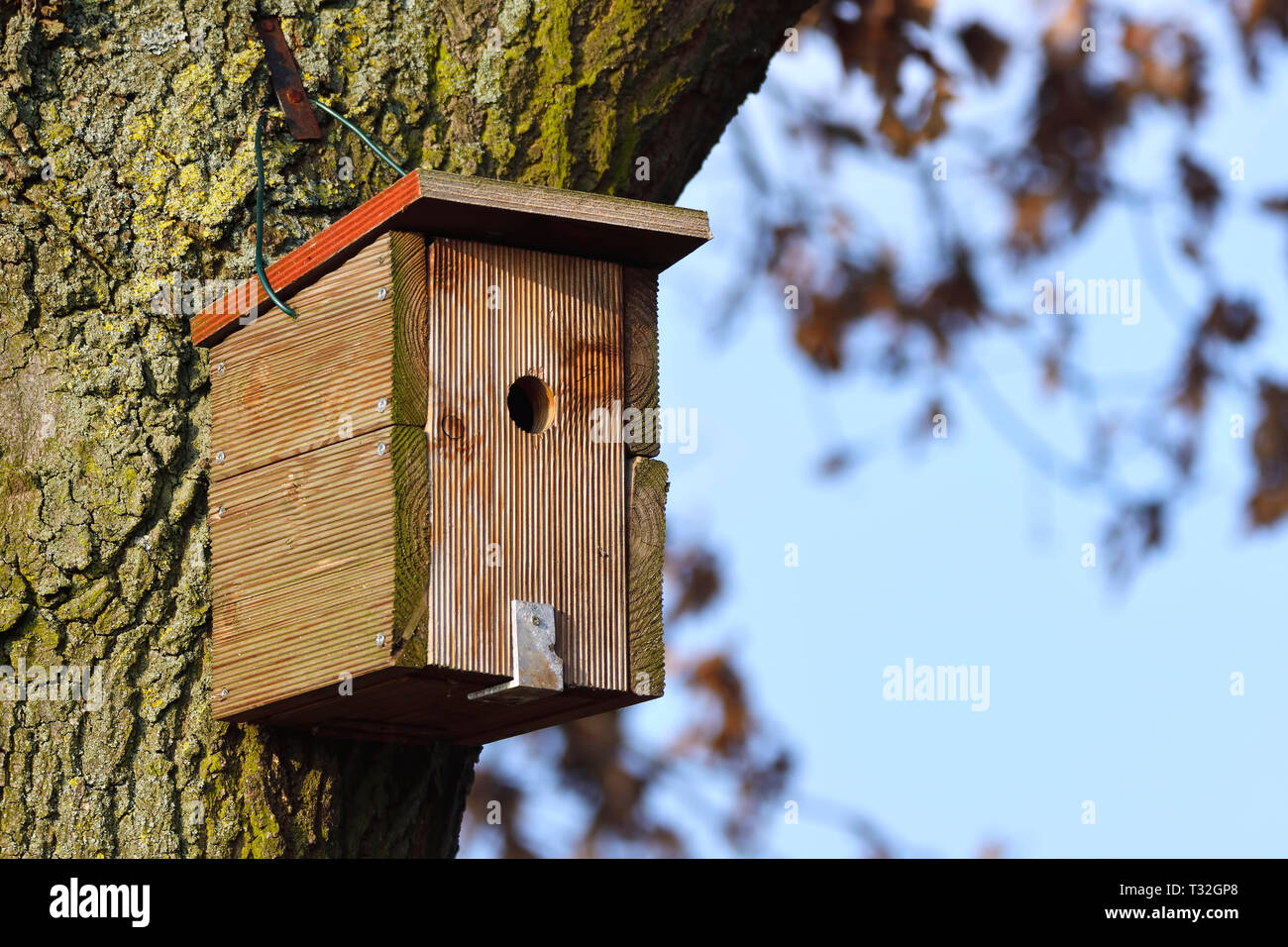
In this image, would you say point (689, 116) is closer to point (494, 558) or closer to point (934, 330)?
point (494, 558)

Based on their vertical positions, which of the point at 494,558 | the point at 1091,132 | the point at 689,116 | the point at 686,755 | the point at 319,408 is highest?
the point at 1091,132

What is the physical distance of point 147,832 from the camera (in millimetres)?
2531

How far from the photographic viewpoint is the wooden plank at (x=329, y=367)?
2438 mm

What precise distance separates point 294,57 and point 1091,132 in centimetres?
333

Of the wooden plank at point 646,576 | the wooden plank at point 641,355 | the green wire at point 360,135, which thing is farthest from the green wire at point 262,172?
the wooden plank at point 646,576

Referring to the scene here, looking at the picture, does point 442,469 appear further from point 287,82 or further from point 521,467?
point 287,82

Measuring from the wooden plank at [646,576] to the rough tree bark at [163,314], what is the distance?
47 cm

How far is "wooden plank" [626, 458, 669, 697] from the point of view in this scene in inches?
100

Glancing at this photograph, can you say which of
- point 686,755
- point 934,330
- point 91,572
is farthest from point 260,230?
point 686,755

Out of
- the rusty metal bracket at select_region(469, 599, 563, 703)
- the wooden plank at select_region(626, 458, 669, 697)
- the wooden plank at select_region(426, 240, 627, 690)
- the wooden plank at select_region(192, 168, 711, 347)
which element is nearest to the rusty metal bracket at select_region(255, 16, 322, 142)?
the wooden plank at select_region(192, 168, 711, 347)

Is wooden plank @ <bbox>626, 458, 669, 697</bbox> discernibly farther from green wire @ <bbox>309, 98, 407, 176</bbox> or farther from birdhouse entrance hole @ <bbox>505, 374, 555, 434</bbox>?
green wire @ <bbox>309, 98, 407, 176</bbox>

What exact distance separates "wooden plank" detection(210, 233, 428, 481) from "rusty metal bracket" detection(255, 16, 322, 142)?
332 millimetres

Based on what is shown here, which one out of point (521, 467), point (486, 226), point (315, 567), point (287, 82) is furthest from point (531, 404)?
point (287, 82)

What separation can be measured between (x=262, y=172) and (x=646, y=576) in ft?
2.62
